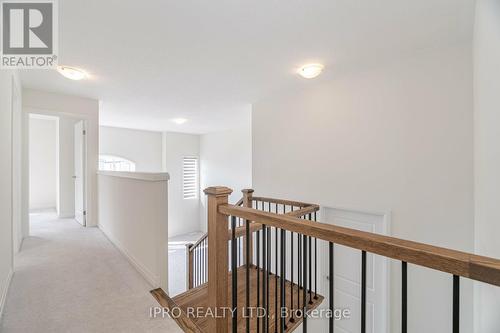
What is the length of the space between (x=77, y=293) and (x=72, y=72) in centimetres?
249

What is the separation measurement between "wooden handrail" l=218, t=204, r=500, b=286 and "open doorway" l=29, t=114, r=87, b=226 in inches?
169

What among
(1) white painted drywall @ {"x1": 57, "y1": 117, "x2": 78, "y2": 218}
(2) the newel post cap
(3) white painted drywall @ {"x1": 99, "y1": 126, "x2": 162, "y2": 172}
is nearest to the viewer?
(2) the newel post cap

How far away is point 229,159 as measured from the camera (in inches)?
282

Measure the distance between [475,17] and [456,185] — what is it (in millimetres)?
1436

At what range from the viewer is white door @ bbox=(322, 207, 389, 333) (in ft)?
8.73

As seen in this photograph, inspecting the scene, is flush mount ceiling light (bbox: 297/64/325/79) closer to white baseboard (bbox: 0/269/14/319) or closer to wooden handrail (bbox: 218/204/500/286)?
wooden handrail (bbox: 218/204/500/286)

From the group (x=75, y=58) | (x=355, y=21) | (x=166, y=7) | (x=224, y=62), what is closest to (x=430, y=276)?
(x=355, y=21)

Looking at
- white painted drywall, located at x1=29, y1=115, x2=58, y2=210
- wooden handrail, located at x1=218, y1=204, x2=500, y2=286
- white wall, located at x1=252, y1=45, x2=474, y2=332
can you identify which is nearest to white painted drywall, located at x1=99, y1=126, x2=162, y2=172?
white painted drywall, located at x1=29, y1=115, x2=58, y2=210

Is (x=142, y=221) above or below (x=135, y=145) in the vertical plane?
below

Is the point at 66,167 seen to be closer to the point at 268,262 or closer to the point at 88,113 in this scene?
the point at 88,113

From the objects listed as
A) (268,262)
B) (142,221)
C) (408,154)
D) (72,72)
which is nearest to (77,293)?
(142,221)

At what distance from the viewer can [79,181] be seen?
163 inches

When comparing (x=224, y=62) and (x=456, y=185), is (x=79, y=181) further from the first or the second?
(x=456, y=185)

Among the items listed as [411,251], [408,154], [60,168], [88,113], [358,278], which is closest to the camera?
[411,251]
